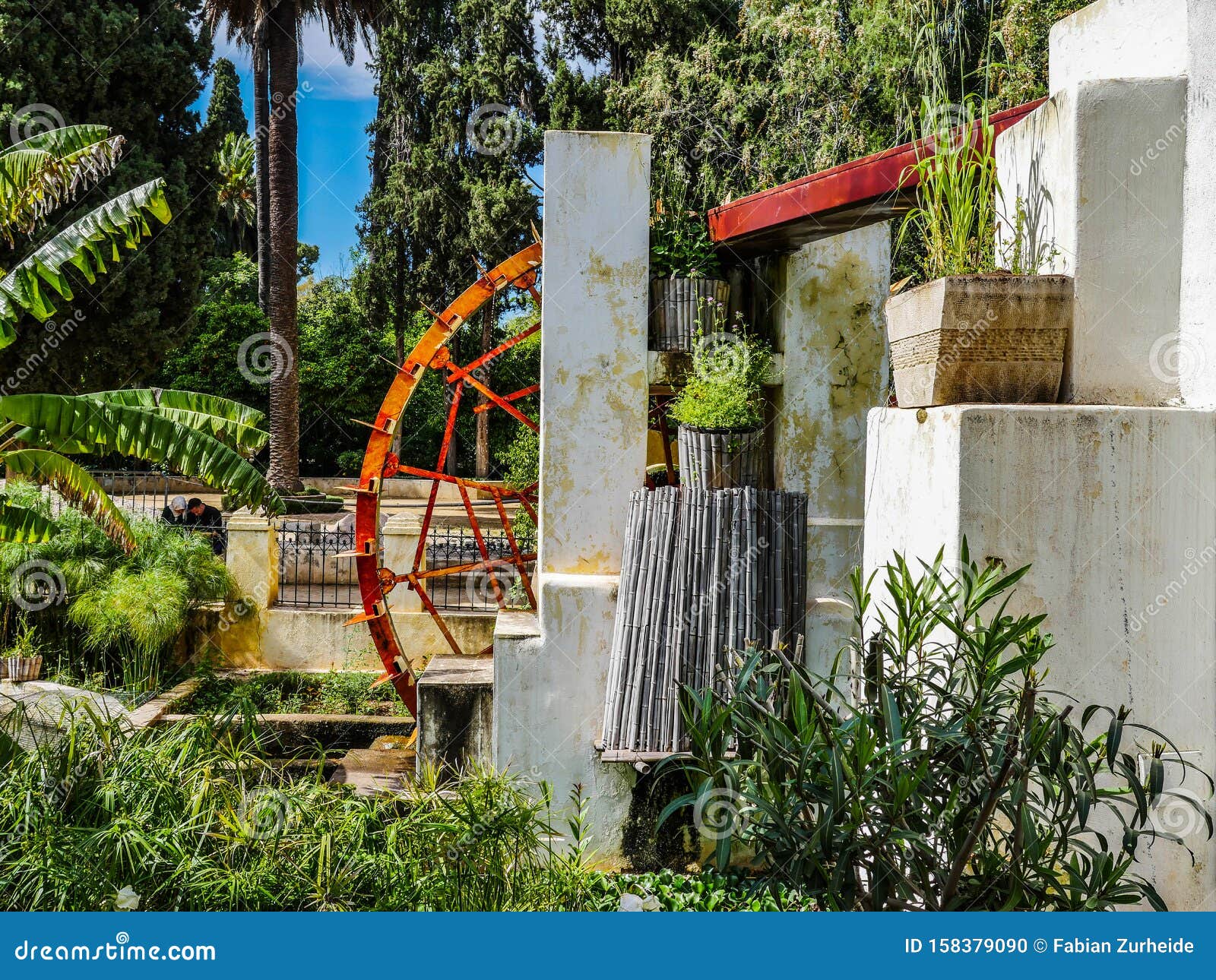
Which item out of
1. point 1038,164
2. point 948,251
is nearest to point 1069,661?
point 948,251

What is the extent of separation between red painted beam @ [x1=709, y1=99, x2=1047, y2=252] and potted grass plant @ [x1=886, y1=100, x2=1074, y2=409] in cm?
117

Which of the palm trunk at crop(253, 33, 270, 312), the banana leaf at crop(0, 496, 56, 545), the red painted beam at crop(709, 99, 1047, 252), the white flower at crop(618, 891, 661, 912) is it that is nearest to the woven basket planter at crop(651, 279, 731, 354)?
the red painted beam at crop(709, 99, 1047, 252)

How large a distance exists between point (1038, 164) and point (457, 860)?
3.33 m

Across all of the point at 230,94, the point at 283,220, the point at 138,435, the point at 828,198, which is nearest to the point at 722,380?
the point at 828,198

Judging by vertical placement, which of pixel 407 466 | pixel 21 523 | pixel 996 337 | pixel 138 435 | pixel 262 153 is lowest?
pixel 21 523

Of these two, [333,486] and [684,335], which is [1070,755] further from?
[333,486]

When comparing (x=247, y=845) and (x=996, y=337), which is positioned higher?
(x=996, y=337)

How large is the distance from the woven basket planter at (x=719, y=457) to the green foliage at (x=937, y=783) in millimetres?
3297

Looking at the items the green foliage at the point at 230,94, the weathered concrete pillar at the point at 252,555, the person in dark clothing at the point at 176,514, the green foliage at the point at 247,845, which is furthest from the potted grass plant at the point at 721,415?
the green foliage at the point at 230,94

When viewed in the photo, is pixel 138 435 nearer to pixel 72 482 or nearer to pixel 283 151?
pixel 72 482

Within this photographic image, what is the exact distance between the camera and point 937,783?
2645 millimetres

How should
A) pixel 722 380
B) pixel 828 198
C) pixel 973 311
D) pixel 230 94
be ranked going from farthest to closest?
pixel 230 94, pixel 722 380, pixel 828 198, pixel 973 311

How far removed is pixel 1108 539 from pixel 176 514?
13.4 m

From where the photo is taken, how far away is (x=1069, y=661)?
2.91 m
